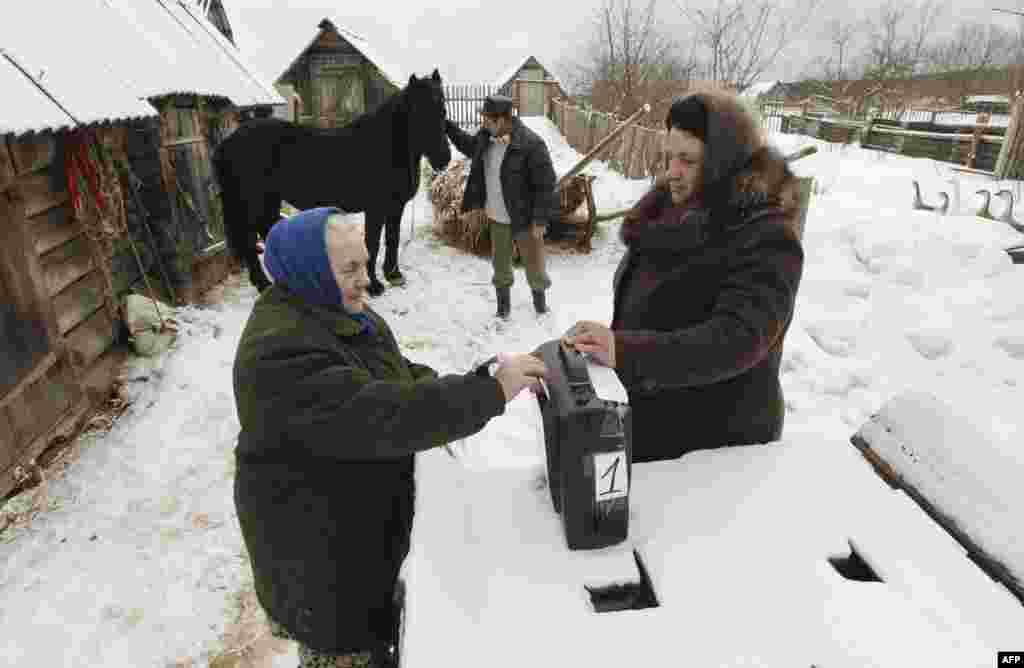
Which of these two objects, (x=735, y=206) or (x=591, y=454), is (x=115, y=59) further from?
(x=591, y=454)

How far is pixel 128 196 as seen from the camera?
4.48 meters

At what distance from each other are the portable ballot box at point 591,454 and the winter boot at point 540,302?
13.5 feet

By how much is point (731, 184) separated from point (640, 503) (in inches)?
30.4

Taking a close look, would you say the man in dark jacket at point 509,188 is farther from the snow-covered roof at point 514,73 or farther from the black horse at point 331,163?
the snow-covered roof at point 514,73

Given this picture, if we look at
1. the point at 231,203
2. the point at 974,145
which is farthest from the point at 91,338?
the point at 974,145

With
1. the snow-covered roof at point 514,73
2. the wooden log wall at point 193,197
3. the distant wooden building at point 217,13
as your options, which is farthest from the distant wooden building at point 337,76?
the snow-covered roof at point 514,73

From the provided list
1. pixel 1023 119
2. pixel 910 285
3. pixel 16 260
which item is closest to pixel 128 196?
pixel 16 260

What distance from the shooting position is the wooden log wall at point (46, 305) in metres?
2.98

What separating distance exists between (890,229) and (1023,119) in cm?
528

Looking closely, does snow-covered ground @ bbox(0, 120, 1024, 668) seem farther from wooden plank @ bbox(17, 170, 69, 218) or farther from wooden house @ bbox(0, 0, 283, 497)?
wooden plank @ bbox(17, 170, 69, 218)

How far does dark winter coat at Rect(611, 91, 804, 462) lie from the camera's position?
1.28 metres

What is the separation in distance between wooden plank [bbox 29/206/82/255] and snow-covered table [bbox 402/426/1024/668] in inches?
128

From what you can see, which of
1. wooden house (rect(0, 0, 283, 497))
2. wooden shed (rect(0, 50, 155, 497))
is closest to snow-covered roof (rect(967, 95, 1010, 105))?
wooden house (rect(0, 0, 283, 497))

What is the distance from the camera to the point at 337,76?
48.6 feet
